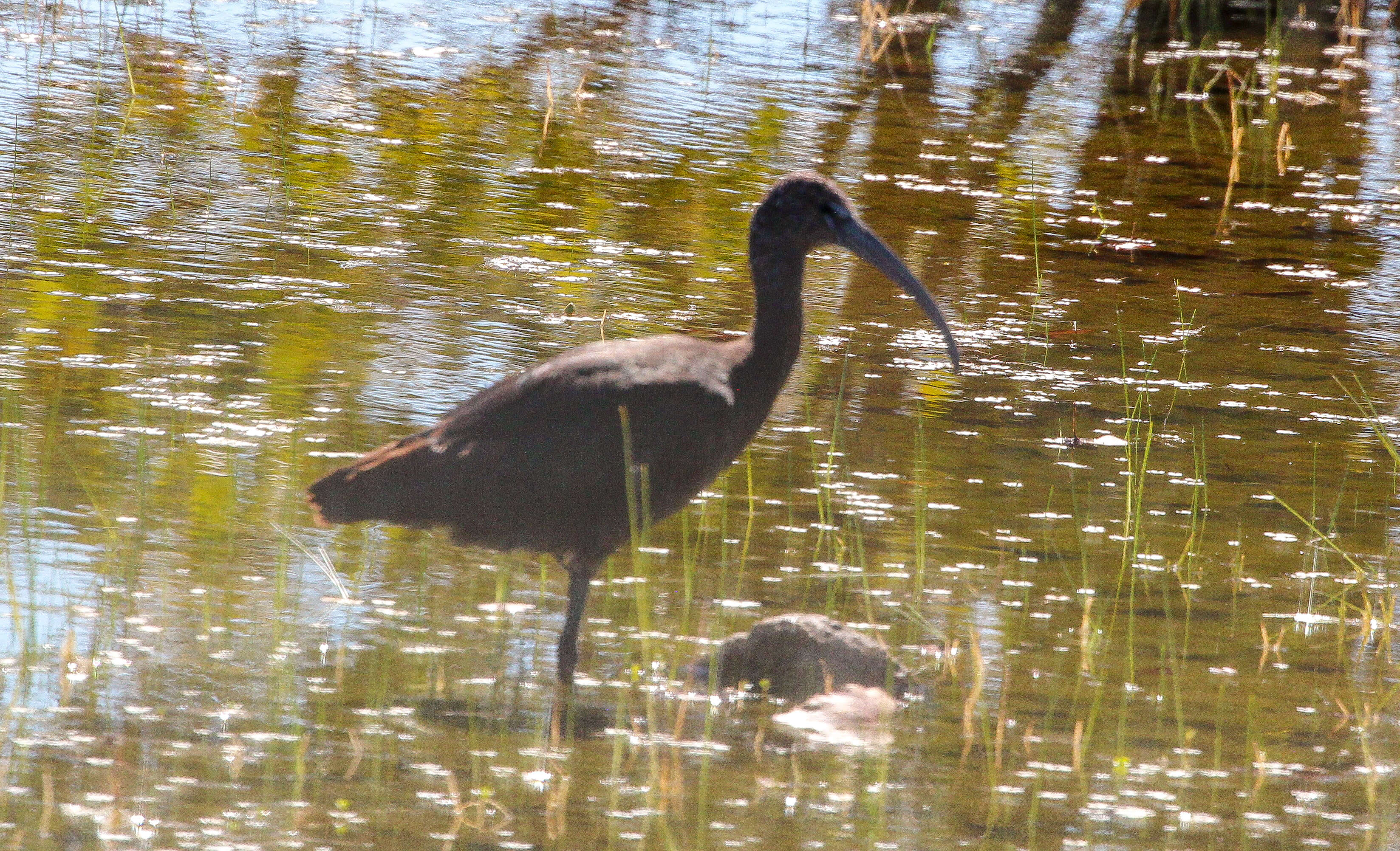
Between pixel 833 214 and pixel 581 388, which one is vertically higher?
pixel 833 214

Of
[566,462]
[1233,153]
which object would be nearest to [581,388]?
[566,462]

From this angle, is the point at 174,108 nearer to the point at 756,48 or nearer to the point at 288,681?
the point at 756,48

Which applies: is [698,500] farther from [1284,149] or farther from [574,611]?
[1284,149]

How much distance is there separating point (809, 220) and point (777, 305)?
0.31 meters

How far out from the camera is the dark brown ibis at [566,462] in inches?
193

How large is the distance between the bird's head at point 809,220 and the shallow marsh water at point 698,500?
0.80m

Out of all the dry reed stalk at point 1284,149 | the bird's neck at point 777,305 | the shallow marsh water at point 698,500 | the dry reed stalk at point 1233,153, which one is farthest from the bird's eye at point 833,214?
the dry reed stalk at point 1284,149

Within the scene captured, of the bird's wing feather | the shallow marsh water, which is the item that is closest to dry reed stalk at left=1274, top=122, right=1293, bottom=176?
the shallow marsh water

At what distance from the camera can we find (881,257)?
5.64 m

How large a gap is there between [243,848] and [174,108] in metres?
7.95

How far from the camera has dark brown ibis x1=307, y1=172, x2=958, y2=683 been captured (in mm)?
4906

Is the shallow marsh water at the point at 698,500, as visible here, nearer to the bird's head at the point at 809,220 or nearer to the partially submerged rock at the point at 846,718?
the partially submerged rock at the point at 846,718

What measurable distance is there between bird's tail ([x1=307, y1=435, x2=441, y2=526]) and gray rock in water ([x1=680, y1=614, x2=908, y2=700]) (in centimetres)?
89

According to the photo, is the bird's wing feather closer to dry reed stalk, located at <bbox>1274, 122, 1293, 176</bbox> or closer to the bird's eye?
the bird's eye
